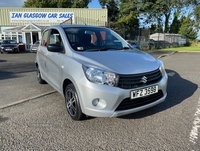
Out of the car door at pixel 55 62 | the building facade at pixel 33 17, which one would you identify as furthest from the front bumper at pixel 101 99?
the building facade at pixel 33 17

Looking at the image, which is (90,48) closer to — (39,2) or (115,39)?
(115,39)

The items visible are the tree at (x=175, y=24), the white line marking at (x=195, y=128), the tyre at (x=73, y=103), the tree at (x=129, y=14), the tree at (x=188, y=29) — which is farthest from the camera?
the tree at (x=175, y=24)

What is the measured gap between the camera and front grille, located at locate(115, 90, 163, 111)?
279cm

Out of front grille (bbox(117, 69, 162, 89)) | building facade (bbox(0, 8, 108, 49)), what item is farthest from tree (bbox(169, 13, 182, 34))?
front grille (bbox(117, 69, 162, 89))

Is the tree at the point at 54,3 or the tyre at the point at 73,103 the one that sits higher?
the tree at the point at 54,3

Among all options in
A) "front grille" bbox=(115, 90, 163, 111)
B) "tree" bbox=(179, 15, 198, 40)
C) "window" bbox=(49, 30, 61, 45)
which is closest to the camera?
"front grille" bbox=(115, 90, 163, 111)

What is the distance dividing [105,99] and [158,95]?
3.65 feet

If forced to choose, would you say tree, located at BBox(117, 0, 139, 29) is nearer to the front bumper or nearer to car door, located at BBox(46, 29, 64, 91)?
car door, located at BBox(46, 29, 64, 91)

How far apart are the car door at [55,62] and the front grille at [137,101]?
1.39m

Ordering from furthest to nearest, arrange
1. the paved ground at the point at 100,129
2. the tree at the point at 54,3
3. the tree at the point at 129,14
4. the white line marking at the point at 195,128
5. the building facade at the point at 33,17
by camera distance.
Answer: the tree at the point at 54,3 → the tree at the point at 129,14 → the building facade at the point at 33,17 → the white line marking at the point at 195,128 → the paved ground at the point at 100,129

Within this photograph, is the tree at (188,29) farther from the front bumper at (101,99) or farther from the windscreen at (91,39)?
the front bumper at (101,99)

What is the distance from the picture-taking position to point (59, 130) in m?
2.93

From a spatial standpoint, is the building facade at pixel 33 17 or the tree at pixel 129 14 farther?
the tree at pixel 129 14

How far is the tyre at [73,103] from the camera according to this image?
3.01 meters
